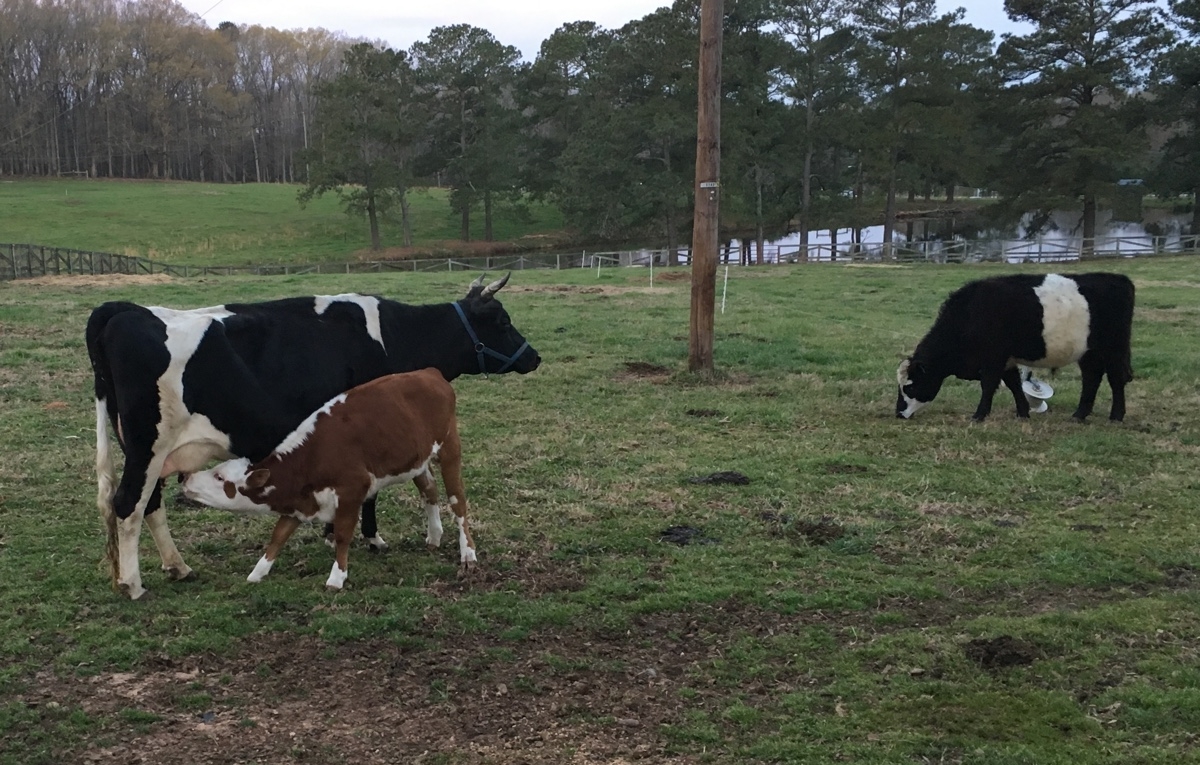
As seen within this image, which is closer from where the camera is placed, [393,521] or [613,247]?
[393,521]

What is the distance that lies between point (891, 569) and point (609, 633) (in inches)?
74.0

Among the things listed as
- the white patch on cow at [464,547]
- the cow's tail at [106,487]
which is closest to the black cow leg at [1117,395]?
the white patch on cow at [464,547]

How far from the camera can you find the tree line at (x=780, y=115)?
38312 mm

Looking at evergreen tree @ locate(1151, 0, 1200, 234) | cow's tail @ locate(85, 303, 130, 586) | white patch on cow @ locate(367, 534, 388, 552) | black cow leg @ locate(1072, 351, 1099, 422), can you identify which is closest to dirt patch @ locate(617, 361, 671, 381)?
black cow leg @ locate(1072, 351, 1099, 422)

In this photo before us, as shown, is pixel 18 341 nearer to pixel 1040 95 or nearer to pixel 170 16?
pixel 1040 95

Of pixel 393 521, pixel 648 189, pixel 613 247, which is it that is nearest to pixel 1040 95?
pixel 648 189

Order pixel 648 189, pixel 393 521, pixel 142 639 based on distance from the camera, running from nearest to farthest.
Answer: pixel 142 639 < pixel 393 521 < pixel 648 189

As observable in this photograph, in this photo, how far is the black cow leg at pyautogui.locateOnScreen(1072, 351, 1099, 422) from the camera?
31.8 feet

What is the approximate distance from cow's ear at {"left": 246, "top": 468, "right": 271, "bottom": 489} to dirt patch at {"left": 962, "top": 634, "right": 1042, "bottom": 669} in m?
3.66

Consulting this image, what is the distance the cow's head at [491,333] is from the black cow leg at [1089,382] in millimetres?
5826

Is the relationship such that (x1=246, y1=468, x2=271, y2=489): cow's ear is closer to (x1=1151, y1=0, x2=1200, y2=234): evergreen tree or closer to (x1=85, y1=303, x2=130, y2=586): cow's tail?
(x1=85, y1=303, x2=130, y2=586): cow's tail

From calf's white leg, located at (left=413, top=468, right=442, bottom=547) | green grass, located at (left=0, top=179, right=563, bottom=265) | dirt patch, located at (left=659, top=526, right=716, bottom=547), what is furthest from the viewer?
green grass, located at (left=0, top=179, right=563, bottom=265)

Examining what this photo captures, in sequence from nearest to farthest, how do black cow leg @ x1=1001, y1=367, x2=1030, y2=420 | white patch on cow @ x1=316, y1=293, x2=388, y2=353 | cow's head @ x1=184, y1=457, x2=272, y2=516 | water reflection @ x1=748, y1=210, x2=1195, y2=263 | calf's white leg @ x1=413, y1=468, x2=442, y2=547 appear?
cow's head @ x1=184, y1=457, x2=272, y2=516
calf's white leg @ x1=413, y1=468, x2=442, y2=547
white patch on cow @ x1=316, y1=293, x2=388, y2=353
black cow leg @ x1=1001, y1=367, x2=1030, y2=420
water reflection @ x1=748, y1=210, x2=1195, y2=263

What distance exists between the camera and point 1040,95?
127 ft
